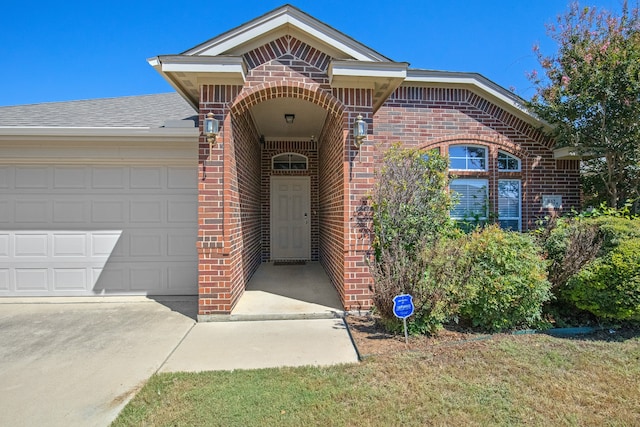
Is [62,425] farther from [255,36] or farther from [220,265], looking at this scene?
[255,36]

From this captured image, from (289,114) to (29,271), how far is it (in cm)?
563

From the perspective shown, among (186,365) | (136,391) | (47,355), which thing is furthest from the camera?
(47,355)

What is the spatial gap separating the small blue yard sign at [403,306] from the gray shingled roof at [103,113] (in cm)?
477

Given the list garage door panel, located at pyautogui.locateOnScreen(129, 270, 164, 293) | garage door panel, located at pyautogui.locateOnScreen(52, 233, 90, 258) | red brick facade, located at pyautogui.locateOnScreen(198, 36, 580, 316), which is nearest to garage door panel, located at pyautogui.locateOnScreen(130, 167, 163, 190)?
garage door panel, located at pyautogui.locateOnScreen(52, 233, 90, 258)

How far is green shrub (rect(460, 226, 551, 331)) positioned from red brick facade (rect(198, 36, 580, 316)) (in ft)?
4.69

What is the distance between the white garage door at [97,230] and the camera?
562 centimetres

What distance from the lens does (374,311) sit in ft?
13.2

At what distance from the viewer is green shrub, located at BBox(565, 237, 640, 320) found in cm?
368

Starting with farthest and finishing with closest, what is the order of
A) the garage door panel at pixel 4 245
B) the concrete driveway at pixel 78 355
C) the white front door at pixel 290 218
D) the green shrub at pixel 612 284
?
the white front door at pixel 290 218 → the garage door panel at pixel 4 245 → the green shrub at pixel 612 284 → the concrete driveway at pixel 78 355

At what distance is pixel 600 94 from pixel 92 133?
352 inches

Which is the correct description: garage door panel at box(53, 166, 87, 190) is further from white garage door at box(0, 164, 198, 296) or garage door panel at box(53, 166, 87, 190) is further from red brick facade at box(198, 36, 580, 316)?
red brick facade at box(198, 36, 580, 316)

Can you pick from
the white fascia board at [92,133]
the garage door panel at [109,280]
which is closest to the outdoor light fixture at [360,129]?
the white fascia board at [92,133]

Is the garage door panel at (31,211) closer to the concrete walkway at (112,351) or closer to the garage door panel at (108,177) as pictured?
the garage door panel at (108,177)

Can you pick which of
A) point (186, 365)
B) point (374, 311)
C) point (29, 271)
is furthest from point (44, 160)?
point (374, 311)
